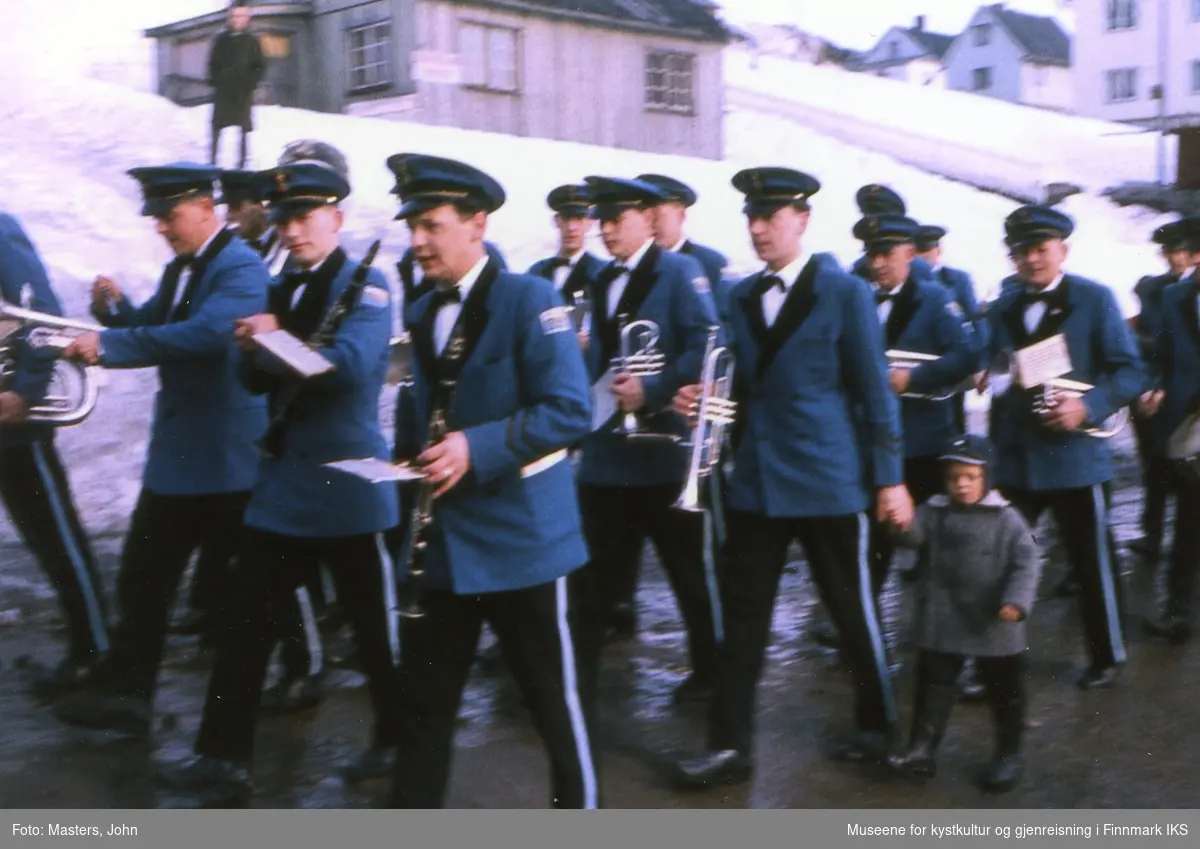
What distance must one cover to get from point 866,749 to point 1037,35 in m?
4.21

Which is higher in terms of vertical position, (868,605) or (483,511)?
(483,511)

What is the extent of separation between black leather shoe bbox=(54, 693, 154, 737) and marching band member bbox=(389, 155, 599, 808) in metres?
1.48

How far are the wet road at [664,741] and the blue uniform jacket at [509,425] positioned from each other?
2.72 feet

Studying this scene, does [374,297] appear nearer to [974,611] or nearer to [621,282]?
[621,282]

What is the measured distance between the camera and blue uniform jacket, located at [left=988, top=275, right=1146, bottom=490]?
5375 millimetres

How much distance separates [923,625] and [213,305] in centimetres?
237

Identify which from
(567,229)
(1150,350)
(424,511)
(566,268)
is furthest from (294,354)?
(1150,350)

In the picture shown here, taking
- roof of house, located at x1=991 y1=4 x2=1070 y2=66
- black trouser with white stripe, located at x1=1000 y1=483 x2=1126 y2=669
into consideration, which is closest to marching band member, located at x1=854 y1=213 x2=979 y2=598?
black trouser with white stripe, located at x1=1000 y1=483 x2=1126 y2=669

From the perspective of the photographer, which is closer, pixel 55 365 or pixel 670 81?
pixel 55 365

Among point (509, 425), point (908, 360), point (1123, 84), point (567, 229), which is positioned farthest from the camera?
point (1123, 84)

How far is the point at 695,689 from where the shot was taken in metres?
5.33

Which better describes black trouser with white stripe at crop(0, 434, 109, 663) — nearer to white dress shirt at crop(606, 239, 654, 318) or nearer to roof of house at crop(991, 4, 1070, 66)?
white dress shirt at crop(606, 239, 654, 318)

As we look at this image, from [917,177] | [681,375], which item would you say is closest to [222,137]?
[681,375]

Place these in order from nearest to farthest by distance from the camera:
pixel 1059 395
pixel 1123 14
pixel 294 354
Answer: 1. pixel 294 354
2. pixel 1059 395
3. pixel 1123 14
